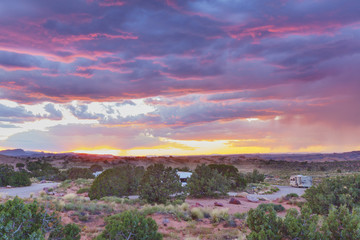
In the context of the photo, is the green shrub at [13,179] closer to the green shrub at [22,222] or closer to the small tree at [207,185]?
the small tree at [207,185]

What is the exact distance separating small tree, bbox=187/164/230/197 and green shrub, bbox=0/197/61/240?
18.4 metres

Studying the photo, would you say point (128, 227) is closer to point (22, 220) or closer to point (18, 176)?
point (22, 220)

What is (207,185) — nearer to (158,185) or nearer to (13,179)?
(158,185)

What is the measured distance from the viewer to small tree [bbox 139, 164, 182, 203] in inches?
781

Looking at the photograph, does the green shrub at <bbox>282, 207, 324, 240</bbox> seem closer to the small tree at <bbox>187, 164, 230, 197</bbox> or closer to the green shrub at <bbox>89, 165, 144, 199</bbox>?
the small tree at <bbox>187, 164, 230, 197</bbox>

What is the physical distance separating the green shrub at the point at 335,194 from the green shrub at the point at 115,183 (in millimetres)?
15198

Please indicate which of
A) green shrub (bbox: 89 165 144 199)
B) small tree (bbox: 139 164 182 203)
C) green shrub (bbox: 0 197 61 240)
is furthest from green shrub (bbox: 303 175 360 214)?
green shrub (bbox: 89 165 144 199)

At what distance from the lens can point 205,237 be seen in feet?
37.9

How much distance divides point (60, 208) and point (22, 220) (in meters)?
8.76

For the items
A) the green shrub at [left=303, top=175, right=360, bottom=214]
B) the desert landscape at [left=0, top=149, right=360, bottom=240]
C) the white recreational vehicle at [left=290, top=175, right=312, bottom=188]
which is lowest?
the white recreational vehicle at [left=290, top=175, right=312, bottom=188]

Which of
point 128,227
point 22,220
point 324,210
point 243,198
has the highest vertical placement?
point 22,220

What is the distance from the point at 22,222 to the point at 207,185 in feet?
66.8

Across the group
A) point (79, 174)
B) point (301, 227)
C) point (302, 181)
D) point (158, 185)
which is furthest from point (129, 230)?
point (79, 174)

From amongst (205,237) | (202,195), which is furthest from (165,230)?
(202,195)
